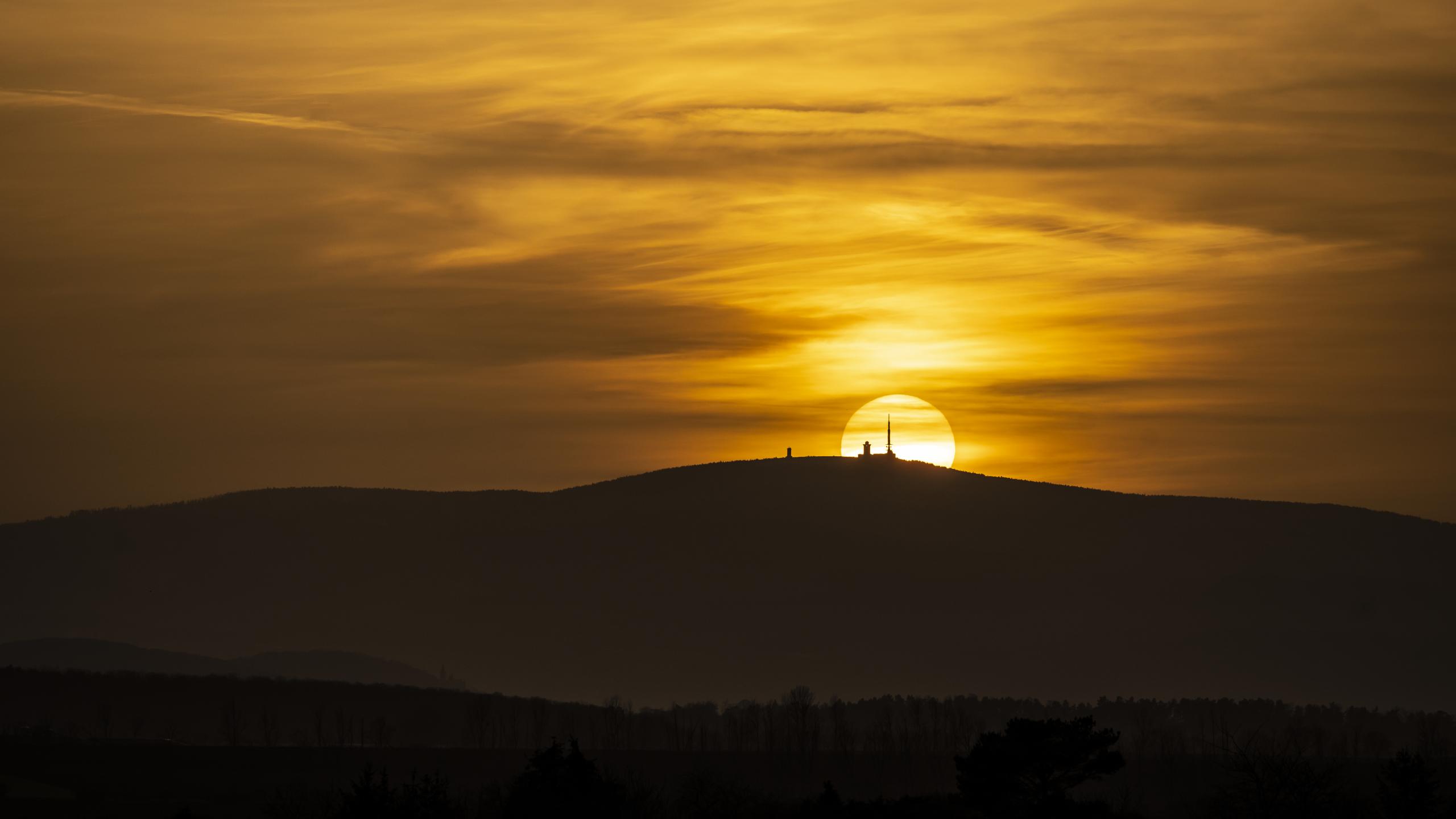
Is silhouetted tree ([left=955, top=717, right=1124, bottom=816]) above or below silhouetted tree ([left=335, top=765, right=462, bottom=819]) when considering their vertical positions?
above

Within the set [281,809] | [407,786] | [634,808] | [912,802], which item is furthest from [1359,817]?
[281,809]

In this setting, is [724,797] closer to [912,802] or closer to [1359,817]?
[912,802]

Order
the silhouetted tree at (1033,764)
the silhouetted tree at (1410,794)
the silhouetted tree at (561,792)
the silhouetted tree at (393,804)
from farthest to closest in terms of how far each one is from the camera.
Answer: the silhouetted tree at (561,792) → the silhouetted tree at (1410,794) → the silhouetted tree at (393,804) → the silhouetted tree at (1033,764)

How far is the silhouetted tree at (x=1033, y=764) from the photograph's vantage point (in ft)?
303

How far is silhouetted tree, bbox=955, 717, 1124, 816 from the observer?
9225cm

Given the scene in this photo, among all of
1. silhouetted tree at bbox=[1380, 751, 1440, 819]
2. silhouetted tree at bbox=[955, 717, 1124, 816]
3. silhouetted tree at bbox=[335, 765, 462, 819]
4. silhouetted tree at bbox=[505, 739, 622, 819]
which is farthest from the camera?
silhouetted tree at bbox=[505, 739, 622, 819]

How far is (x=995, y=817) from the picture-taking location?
95.1 meters

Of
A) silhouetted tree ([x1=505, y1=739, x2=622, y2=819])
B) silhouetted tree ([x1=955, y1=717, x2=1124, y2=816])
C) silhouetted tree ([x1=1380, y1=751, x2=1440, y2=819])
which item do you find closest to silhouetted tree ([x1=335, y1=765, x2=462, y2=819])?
silhouetted tree ([x1=505, y1=739, x2=622, y2=819])

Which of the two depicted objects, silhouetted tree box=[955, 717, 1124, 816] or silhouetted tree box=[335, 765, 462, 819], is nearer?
silhouetted tree box=[955, 717, 1124, 816]

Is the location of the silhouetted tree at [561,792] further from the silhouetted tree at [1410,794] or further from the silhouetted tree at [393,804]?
the silhouetted tree at [1410,794]

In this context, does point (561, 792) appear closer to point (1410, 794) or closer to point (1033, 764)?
point (1033, 764)

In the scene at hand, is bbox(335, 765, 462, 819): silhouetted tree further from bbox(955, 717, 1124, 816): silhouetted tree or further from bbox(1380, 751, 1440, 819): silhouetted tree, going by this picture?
bbox(1380, 751, 1440, 819): silhouetted tree

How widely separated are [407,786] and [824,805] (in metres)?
22.5

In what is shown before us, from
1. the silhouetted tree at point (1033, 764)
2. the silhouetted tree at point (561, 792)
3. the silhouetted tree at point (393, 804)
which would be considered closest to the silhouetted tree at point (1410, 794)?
the silhouetted tree at point (1033, 764)
